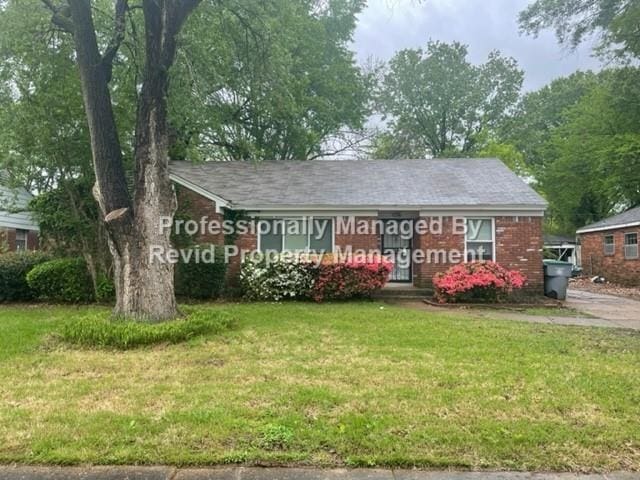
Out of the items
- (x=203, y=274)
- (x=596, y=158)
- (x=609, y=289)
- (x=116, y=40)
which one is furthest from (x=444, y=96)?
(x=116, y=40)

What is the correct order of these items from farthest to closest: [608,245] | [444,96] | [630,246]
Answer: [444,96] → [608,245] → [630,246]

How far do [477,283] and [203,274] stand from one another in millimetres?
7125

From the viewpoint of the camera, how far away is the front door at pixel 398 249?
13.9 metres

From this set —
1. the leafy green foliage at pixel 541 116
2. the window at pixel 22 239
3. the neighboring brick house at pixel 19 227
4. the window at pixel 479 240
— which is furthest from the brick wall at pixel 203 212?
the leafy green foliage at pixel 541 116

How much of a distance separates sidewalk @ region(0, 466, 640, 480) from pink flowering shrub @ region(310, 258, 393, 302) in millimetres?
8674

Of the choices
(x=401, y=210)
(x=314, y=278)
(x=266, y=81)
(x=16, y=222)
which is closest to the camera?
(x=266, y=81)

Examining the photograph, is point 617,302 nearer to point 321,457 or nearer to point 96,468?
point 321,457

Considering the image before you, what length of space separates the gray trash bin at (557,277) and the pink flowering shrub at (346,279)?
491cm

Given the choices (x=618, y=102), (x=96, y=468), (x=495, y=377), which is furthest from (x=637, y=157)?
(x=96, y=468)

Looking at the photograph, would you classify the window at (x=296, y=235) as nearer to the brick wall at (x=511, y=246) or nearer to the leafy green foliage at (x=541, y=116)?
the brick wall at (x=511, y=246)

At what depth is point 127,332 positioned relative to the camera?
262 inches

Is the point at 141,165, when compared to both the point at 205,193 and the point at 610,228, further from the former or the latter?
the point at 610,228

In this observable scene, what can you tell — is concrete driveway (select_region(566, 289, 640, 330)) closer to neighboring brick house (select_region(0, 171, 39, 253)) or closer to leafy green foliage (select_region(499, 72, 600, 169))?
neighboring brick house (select_region(0, 171, 39, 253))

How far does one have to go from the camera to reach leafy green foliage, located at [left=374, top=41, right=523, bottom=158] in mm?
33125
